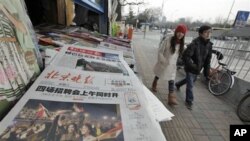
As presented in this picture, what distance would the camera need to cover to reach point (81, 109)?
2.31 ft

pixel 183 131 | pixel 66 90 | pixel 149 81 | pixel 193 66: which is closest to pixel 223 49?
pixel 149 81

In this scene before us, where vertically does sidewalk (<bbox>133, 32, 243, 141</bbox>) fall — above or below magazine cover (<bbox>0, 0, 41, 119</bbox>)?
below

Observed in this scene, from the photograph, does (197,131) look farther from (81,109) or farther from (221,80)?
(81,109)

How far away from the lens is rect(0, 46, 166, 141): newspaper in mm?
585

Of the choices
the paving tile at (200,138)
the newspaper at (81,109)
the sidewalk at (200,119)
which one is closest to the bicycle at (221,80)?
the sidewalk at (200,119)

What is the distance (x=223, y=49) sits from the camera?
223 inches

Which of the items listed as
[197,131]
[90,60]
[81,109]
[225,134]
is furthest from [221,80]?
[81,109]

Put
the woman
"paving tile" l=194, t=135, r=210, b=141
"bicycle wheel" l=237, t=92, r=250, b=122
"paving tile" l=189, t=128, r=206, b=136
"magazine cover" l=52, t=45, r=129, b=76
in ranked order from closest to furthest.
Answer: "magazine cover" l=52, t=45, r=129, b=76, "paving tile" l=194, t=135, r=210, b=141, "paving tile" l=189, t=128, r=206, b=136, the woman, "bicycle wheel" l=237, t=92, r=250, b=122

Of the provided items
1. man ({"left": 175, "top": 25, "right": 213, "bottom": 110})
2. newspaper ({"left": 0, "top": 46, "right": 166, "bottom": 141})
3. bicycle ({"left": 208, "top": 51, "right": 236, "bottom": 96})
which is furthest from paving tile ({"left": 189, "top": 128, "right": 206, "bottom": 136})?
newspaper ({"left": 0, "top": 46, "right": 166, "bottom": 141})

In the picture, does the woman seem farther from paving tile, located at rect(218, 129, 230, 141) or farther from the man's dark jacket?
paving tile, located at rect(218, 129, 230, 141)

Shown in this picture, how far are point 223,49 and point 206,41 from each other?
2442mm

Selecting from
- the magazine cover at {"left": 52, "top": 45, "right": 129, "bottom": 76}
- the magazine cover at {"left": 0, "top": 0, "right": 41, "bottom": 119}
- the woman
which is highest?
the magazine cover at {"left": 0, "top": 0, "right": 41, "bottom": 119}

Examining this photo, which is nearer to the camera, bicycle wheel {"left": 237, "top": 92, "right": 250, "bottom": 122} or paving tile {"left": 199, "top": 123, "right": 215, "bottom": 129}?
paving tile {"left": 199, "top": 123, "right": 215, "bottom": 129}

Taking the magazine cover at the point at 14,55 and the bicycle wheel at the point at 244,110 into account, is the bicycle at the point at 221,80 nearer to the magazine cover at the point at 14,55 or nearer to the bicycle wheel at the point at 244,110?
the bicycle wheel at the point at 244,110
